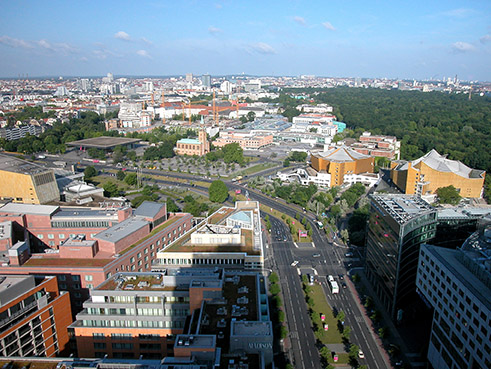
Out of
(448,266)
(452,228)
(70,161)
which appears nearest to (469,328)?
(448,266)

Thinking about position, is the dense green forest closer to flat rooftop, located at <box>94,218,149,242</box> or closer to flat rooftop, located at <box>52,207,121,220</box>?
flat rooftop, located at <box>94,218,149,242</box>

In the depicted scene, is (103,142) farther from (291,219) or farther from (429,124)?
(429,124)

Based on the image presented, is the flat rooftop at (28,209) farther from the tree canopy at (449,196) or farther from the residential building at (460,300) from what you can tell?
the tree canopy at (449,196)

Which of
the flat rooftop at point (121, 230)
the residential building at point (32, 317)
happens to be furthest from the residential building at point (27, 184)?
the residential building at point (32, 317)

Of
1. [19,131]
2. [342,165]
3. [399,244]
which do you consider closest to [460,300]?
[399,244]

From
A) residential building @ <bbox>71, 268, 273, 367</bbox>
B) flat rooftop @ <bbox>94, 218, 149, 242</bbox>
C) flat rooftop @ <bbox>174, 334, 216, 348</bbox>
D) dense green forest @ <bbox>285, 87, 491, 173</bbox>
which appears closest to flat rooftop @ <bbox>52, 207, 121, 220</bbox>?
flat rooftop @ <bbox>94, 218, 149, 242</bbox>

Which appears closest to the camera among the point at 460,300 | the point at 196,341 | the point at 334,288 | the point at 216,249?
the point at 196,341
